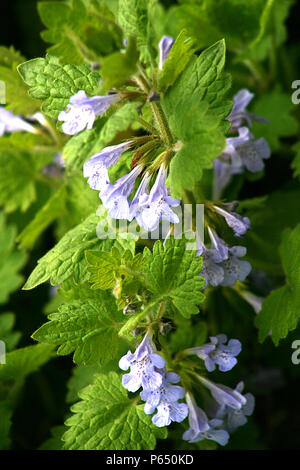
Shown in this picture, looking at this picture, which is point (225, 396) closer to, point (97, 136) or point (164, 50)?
point (97, 136)

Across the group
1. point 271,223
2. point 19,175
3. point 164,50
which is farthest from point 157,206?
point 19,175

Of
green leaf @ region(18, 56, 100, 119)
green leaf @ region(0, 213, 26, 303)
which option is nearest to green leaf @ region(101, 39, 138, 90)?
green leaf @ region(18, 56, 100, 119)

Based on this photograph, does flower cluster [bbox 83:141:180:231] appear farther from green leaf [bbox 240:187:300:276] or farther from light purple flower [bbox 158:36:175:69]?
green leaf [bbox 240:187:300:276]

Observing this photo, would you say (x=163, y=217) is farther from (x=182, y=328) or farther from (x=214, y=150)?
(x=182, y=328)


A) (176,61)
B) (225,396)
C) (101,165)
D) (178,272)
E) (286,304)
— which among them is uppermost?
(176,61)

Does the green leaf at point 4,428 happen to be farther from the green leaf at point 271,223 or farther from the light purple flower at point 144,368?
the green leaf at point 271,223

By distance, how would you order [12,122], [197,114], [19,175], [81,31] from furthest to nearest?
[19,175] < [12,122] < [197,114] < [81,31]

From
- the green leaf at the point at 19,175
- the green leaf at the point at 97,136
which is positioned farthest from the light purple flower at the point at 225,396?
the green leaf at the point at 19,175

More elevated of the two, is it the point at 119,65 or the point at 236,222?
the point at 119,65
